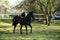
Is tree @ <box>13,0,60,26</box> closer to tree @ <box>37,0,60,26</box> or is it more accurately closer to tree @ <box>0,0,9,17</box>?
tree @ <box>37,0,60,26</box>

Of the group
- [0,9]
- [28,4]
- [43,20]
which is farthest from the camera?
[0,9]

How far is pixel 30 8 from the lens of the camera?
11805 mm

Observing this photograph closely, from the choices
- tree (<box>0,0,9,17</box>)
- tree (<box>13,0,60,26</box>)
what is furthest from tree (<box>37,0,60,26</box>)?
tree (<box>0,0,9,17</box>)

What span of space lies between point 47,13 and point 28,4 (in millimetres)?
1141

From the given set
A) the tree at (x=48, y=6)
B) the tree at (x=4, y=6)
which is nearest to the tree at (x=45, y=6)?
the tree at (x=48, y=6)

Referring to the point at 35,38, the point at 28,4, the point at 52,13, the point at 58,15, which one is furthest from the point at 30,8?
the point at 35,38

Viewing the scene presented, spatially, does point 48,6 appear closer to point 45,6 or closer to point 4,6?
point 45,6

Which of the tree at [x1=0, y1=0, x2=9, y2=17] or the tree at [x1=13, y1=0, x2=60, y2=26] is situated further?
the tree at [x1=0, y1=0, x2=9, y2=17]

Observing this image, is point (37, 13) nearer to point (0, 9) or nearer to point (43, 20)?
point (43, 20)

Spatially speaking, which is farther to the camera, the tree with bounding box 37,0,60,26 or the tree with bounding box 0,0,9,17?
the tree with bounding box 0,0,9,17

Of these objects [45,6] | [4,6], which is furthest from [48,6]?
[4,6]

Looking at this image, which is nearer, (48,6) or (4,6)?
(48,6)

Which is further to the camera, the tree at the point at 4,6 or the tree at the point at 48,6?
the tree at the point at 4,6

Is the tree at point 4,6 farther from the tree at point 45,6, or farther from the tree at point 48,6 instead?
the tree at point 48,6
